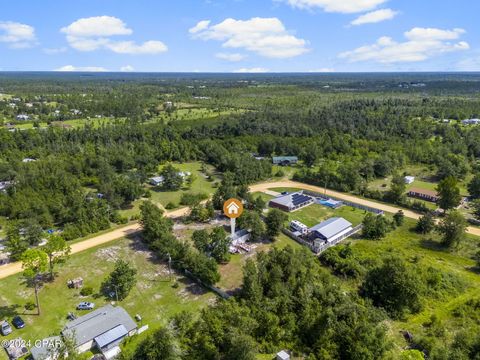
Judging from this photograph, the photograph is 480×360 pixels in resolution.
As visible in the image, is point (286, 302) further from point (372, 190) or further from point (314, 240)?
point (372, 190)

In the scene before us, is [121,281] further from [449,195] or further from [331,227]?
[449,195]

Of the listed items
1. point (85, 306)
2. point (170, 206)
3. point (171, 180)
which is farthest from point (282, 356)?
point (171, 180)

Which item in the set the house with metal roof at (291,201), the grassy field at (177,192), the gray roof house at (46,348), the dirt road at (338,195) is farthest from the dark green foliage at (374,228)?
the gray roof house at (46,348)

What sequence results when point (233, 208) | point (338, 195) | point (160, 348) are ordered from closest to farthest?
point (160, 348)
point (233, 208)
point (338, 195)

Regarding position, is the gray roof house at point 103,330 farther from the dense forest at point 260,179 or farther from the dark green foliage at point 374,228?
the dark green foliage at point 374,228

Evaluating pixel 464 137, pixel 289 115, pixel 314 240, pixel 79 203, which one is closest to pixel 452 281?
pixel 314 240
